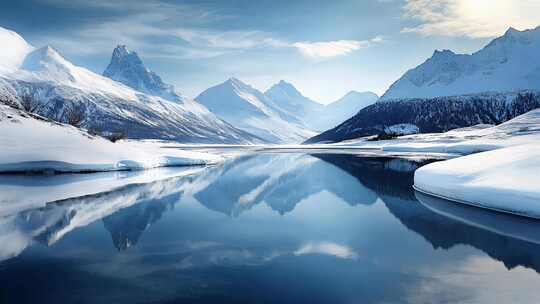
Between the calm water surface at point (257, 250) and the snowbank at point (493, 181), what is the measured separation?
1304 mm

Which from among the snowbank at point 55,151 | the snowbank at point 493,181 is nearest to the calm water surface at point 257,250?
the snowbank at point 493,181

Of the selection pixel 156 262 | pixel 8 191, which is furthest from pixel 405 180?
pixel 8 191

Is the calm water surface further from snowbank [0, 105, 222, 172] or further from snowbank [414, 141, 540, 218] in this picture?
snowbank [0, 105, 222, 172]

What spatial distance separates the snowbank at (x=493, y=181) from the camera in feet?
81.8

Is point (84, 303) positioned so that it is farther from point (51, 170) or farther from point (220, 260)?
point (51, 170)

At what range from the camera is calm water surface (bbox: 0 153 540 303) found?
13.7 meters

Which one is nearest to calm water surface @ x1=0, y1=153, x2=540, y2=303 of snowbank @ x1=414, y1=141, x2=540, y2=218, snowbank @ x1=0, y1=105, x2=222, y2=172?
snowbank @ x1=414, y1=141, x2=540, y2=218

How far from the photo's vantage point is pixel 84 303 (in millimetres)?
12633

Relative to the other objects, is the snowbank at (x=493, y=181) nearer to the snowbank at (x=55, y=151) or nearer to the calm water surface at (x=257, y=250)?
the calm water surface at (x=257, y=250)

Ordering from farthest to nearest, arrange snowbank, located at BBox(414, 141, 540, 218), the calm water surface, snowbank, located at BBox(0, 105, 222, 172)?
1. snowbank, located at BBox(0, 105, 222, 172)
2. snowbank, located at BBox(414, 141, 540, 218)
3. the calm water surface

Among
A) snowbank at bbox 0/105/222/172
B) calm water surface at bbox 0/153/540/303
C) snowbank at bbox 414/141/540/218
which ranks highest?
snowbank at bbox 0/105/222/172

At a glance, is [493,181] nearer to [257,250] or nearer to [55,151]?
[257,250]

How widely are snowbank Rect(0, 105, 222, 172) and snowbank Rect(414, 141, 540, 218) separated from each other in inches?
1460

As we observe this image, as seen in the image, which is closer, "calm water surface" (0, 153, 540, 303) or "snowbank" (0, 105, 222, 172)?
"calm water surface" (0, 153, 540, 303)
